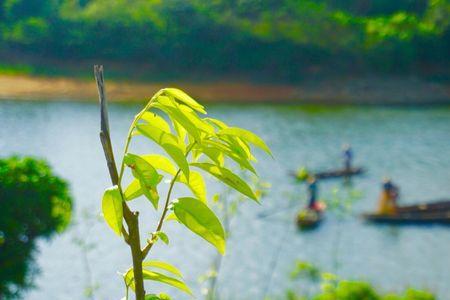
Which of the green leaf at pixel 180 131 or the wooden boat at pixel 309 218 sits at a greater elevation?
the wooden boat at pixel 309 218

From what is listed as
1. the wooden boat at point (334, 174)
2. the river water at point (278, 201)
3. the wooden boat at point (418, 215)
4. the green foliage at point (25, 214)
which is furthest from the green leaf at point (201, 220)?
the wooden boat at point (334, 174)

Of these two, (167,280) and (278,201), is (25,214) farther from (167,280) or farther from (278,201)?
(278,201)

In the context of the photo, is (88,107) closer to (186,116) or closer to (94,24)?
(94,24)

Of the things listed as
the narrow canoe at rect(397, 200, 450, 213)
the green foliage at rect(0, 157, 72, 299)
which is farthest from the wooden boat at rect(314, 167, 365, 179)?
the green foliage at rect(0, 157, 72, 299)

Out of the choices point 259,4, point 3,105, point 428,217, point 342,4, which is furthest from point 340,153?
point 342,4

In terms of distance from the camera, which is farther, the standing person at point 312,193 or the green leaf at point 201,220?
the standing person at point 312,193

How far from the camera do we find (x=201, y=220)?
76cm

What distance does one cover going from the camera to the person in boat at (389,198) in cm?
1370

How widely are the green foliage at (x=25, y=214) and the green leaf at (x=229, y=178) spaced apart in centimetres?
371

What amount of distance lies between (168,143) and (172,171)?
0.31 ft

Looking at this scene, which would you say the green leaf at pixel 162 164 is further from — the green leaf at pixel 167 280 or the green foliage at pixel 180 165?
the green leaf at pixel 167 280

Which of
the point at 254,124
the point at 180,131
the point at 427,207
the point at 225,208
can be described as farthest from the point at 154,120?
the point at 254,124

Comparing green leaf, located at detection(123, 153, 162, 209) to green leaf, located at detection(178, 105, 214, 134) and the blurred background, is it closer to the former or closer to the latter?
green leaf, located at detection(178, 105, 214, 134)

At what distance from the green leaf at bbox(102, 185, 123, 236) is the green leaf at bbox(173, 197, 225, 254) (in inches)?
2.3
